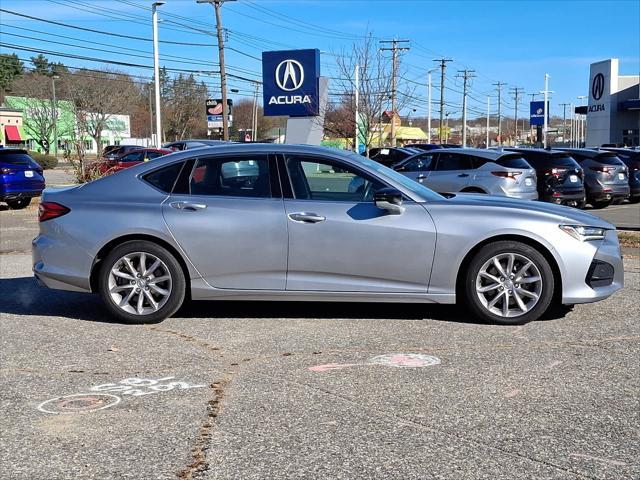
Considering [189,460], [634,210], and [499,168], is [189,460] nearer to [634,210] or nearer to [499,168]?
[499,168]

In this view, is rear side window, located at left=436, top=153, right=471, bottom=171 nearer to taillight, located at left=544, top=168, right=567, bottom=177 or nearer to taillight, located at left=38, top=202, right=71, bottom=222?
taillight, located at left=544, top=168, right=567, bottom=177

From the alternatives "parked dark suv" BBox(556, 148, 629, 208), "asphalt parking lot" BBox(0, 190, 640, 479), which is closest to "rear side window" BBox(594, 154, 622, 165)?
"parked dark suv" BBox(556, 148, 629, 208)

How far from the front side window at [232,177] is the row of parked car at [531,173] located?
865cm

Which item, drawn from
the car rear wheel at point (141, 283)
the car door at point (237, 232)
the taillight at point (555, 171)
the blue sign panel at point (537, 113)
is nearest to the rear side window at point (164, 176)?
the car door at point (237, 232)

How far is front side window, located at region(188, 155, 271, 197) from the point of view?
6.17 meters

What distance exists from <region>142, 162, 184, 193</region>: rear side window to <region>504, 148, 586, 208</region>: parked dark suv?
11747 millimetres

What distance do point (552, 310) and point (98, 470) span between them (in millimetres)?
4553

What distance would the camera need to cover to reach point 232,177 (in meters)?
6.25

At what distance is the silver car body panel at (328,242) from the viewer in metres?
5.89

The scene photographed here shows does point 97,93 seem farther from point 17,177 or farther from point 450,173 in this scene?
point 450,173

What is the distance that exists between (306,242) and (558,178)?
12234 millimetres

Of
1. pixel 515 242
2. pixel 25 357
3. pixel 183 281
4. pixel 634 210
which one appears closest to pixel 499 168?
pixel 634 210

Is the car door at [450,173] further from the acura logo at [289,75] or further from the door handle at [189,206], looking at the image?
the acura logo at [289,75]

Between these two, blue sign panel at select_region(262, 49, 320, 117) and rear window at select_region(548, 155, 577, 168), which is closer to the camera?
rear window at select_region(548, 155, 577, 168)
